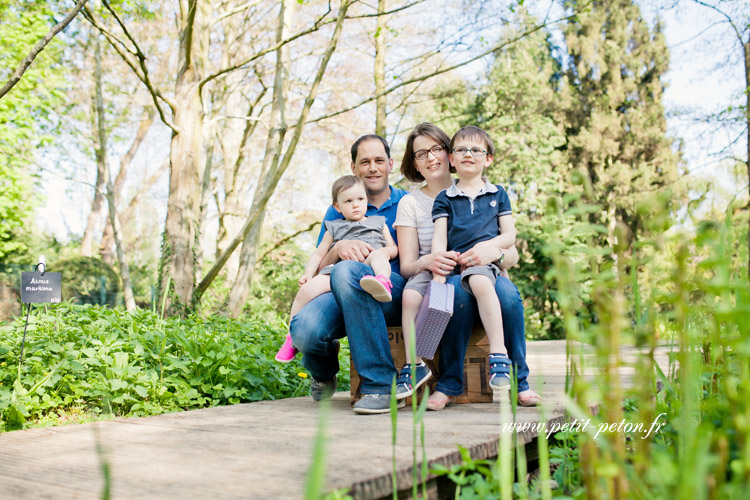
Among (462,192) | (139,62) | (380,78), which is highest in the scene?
(380,78)

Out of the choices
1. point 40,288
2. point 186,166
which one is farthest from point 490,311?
point 186,166

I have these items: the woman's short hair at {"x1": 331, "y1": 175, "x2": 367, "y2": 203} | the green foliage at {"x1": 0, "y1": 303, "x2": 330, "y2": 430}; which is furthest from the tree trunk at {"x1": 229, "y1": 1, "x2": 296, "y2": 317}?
the woman's short hair at {"x1": 331, "y1": 175, "x2": 367, "y2": 203}

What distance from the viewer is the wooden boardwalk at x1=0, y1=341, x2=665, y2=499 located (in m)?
1.23

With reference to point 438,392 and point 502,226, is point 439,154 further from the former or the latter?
point 438,392

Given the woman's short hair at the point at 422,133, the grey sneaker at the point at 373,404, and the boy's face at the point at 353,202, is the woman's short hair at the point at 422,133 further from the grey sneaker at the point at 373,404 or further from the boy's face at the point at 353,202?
the grey sneaker at the point at 373,404

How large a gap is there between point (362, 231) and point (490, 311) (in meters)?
0.82

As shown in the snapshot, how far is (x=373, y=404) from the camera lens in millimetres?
2225

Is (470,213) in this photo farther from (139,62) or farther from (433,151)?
(139,62)

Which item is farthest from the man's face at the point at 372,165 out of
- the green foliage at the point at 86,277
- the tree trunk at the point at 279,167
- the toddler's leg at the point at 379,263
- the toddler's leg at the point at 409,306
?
the green foliage at the point at 86,277

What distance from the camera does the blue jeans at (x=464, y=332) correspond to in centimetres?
244

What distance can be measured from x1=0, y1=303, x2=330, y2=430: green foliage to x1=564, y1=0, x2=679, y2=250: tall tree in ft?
54.5

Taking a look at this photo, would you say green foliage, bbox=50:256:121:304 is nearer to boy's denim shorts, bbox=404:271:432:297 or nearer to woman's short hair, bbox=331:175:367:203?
woman's short hair, bbox=331:175:367:203

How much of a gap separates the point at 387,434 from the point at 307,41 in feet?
36.4

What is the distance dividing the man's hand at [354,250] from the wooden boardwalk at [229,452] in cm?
70
